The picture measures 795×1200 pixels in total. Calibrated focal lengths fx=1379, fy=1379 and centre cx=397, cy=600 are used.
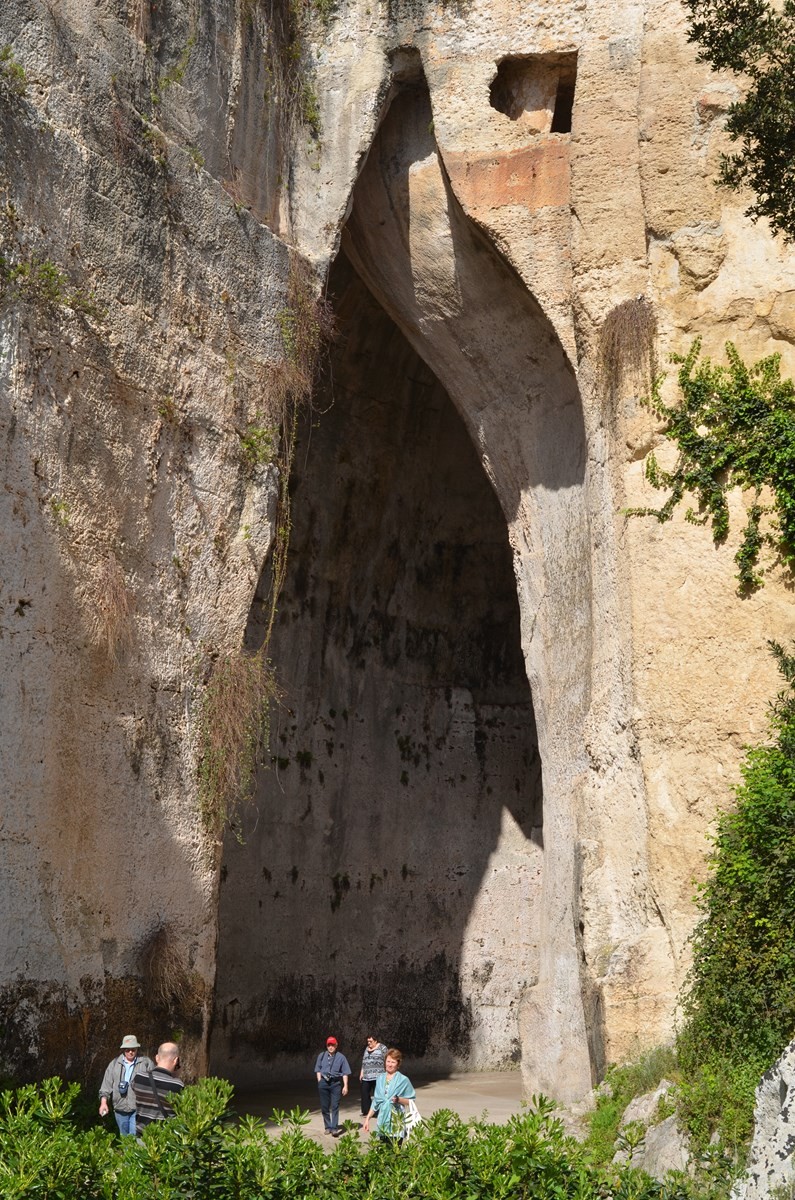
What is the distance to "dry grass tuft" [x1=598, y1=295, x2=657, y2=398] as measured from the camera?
1082 centimetres

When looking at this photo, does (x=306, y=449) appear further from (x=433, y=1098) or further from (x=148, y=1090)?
(x=148, y=1090)

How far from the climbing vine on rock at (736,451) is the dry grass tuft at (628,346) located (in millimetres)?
295

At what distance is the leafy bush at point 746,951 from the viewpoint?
786 cm

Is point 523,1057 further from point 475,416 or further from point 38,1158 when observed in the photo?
point 38,1158

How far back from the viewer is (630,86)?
1151cm

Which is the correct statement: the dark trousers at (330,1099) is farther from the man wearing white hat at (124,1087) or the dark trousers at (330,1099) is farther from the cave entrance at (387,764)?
the cave entrance at (387,764)

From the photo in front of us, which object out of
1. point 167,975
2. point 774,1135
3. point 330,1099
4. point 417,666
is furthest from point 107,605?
point 417,666

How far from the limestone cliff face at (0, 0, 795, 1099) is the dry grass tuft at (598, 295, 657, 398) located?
118 mm

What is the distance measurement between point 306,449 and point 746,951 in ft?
28.7

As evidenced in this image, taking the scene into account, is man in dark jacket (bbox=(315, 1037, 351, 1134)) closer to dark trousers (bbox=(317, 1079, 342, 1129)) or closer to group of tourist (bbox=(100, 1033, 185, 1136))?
dark trousers (bbox=(317, 1079, 342, 1129))

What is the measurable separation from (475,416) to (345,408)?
9.74 ft

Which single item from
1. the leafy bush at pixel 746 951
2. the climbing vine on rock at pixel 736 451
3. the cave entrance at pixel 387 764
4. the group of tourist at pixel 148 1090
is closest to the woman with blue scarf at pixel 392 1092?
the group of tourist at pixel 148 1090

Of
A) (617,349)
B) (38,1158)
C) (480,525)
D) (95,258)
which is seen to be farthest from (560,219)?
(38,1158)

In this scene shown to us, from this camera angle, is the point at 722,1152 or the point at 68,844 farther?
the point at 68,844
